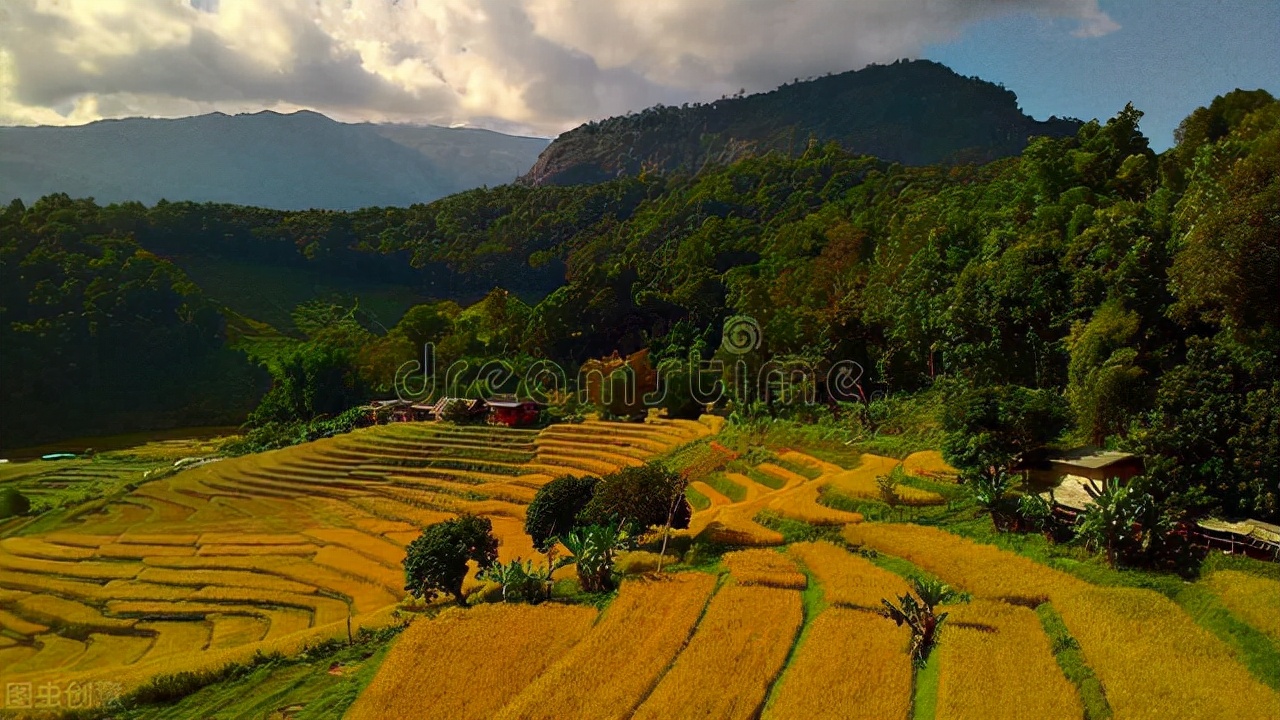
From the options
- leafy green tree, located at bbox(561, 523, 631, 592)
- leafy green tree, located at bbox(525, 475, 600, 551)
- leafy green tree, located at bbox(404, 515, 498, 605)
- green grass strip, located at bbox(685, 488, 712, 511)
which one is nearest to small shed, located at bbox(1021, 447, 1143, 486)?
green grass strip, located at bbox(685, 488, 712, 511)

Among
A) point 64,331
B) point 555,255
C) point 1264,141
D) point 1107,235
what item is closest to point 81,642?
point 1107,235

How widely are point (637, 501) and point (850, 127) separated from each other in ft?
580

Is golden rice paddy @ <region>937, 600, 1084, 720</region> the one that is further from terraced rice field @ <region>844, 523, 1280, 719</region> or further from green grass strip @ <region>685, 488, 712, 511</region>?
green grass strip @ <region>685, 488, 712, 511</region>

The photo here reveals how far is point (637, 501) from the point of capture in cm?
2284

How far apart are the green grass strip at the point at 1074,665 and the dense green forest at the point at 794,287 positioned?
20.7 ft

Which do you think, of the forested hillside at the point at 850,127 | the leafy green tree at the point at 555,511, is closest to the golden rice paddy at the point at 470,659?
the leafy green tree at the point at 555,511

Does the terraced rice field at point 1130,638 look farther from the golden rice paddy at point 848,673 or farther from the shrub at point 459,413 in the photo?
the shrub at point 459,413

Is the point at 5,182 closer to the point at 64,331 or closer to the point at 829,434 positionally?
the point at 64,331

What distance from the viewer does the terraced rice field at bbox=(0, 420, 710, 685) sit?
24.4 m

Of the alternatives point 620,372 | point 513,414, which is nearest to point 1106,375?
point 620,372

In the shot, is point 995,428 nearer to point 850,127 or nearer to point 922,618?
point 922,618

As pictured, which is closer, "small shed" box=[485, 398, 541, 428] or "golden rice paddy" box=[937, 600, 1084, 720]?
"golden rice paddy" box=[937, 600, 1084, 720]

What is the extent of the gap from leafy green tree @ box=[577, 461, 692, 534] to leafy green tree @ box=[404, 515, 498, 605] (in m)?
3.53

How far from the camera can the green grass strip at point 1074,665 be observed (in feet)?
40.2
